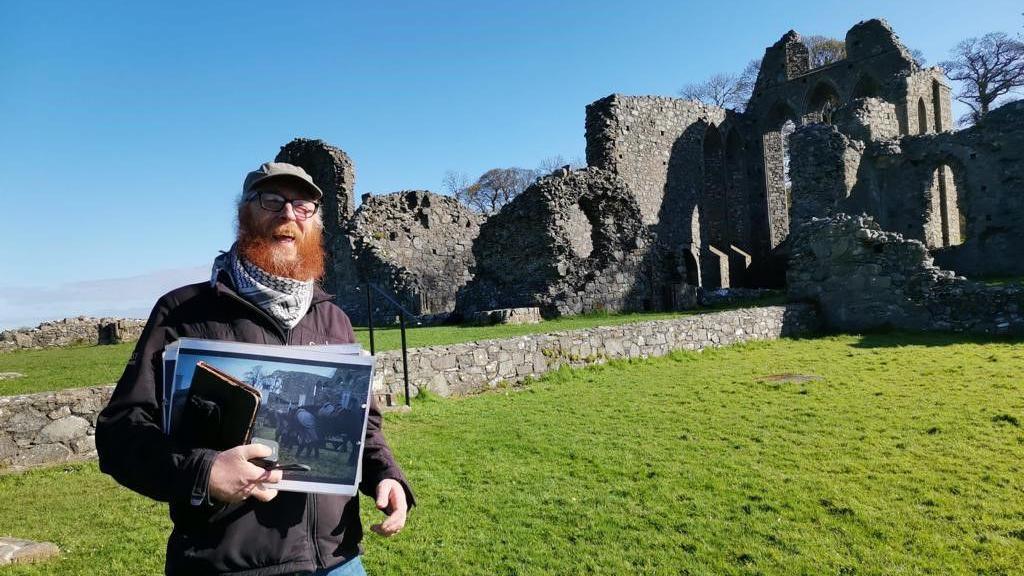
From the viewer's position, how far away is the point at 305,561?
67.1 inches

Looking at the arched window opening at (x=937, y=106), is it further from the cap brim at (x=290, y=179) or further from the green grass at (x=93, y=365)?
the cap brim at (x=290, y=179)

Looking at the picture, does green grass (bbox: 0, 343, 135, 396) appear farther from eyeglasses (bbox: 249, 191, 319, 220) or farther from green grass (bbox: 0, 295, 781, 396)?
eyeglasses (bbox: 249, 191, 319, 220)

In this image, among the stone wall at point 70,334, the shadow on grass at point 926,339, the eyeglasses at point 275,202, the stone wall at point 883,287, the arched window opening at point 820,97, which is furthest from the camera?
the arched window opening at point 820,97

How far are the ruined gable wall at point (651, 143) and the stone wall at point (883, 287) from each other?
36.1ft

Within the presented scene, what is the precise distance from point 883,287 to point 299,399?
14426 millimetres

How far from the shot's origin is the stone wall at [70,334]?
19.0m

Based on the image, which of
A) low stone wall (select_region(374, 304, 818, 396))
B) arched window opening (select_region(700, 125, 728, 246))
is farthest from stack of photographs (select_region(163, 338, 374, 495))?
arched window opening (select_region(700, 125, 728, 246))

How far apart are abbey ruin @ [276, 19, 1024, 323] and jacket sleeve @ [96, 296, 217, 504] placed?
16.2m

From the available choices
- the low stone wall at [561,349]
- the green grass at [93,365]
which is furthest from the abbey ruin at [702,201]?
the low stone wall at [561,349]

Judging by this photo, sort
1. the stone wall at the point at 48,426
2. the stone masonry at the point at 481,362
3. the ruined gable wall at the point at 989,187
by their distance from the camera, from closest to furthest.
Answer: the stone wall at the point at 48,426
the stone masonry at the point at 481,362
the ruined gable wall at the point at 989,187

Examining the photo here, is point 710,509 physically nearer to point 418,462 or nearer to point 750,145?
point 418,462

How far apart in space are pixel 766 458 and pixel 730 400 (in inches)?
92.0

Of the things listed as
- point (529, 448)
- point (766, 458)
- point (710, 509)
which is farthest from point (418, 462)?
point (766, 458)

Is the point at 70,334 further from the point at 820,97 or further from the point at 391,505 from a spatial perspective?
the point at 820,97
